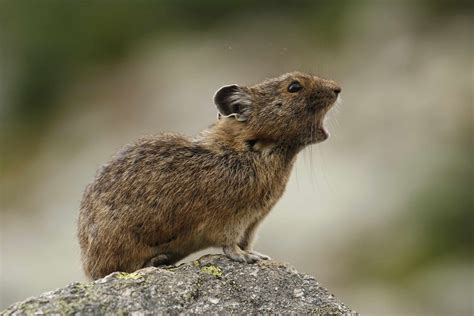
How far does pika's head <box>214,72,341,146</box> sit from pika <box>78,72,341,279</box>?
0.01 m

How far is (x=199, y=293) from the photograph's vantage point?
30.3ft

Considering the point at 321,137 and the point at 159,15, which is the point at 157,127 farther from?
the point at 321,137

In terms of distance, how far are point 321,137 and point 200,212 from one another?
5.66 feet

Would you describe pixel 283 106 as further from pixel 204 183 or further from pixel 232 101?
pixel 204 183

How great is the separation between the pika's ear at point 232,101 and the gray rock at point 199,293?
2136mm

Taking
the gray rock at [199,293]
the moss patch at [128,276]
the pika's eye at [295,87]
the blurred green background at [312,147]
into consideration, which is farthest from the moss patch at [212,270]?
the blurred green background at [312,147]

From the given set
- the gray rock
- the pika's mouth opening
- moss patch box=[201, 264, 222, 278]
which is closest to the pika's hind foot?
the gray rock

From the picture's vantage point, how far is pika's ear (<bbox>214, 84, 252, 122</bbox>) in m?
11.6

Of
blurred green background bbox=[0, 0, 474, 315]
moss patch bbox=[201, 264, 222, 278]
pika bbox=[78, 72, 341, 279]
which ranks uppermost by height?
blurred green background bbox=[0, 0, 474, 315]

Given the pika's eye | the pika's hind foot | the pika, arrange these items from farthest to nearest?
the pika's eye, the pika, the pika's hind foot

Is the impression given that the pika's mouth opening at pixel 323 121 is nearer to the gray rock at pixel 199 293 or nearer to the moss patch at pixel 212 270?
the gray rock at pixel 199 293

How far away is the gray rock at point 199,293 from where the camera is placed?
340 inches

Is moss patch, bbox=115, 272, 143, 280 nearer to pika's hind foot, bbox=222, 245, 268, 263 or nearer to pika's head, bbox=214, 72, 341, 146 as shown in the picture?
pika's hind foot, bbox=222, 245, 268, 263

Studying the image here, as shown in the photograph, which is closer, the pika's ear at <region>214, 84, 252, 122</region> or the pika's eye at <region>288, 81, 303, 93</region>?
the pika's ear at <region>214, 84, 252, 122</region>
